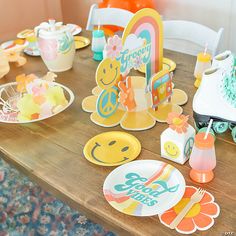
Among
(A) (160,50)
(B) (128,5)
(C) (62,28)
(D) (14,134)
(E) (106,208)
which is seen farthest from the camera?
(B) (128,5)

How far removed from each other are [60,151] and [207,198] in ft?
1.34

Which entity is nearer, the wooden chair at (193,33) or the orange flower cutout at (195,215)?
the orange flower cutout at (195,215)

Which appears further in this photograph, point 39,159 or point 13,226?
point 13,226

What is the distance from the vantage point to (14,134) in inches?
43.8

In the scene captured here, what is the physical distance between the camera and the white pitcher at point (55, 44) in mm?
1366

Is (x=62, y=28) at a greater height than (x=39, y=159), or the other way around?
(x=62, y=28)

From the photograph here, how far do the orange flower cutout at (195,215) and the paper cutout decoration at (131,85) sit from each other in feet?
1.06

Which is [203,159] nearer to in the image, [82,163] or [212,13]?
[82,163]

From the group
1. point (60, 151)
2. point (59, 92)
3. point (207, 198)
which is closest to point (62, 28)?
point (59, 92)

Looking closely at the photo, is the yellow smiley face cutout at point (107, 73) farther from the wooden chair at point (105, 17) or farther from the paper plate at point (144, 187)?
the wooden chair at point (105, 17)

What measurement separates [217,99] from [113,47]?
320 mm

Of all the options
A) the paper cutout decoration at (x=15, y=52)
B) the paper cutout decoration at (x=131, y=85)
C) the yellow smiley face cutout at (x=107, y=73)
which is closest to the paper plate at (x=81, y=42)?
the paper cutout decoration at (x=15, y=52)

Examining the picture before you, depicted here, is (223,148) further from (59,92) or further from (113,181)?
(59,92)

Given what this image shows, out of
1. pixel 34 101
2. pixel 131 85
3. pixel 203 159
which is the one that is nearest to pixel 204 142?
pixel 203 159
